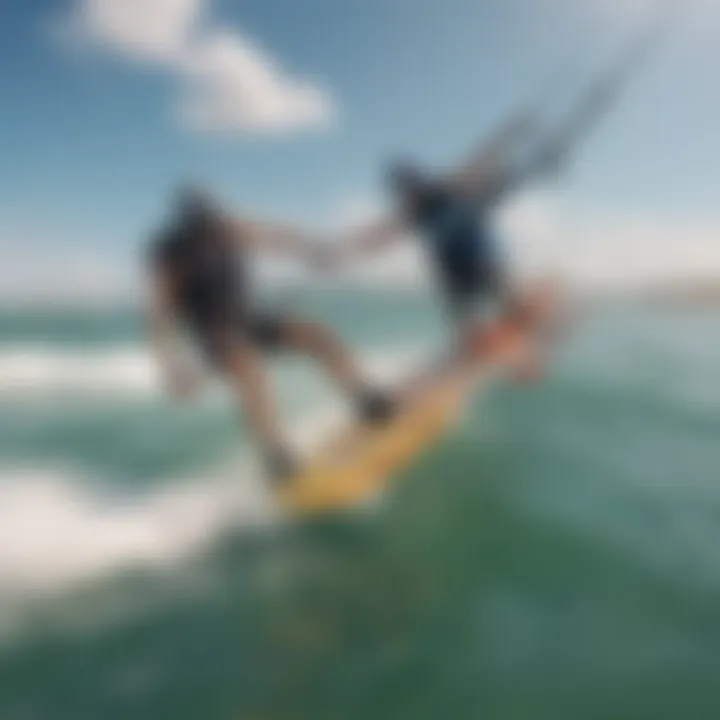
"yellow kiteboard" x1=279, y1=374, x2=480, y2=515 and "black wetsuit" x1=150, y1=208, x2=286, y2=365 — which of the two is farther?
"yellow kiteboard" x1=279, y1=374, x2=480, y2=515

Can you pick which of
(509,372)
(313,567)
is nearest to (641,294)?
(509,372)

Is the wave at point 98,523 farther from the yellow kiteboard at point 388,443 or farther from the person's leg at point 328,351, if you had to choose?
the person's leg at point 328,351

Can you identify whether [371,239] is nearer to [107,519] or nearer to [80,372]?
[107,519]

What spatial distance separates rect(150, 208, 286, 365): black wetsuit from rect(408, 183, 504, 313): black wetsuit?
61cm

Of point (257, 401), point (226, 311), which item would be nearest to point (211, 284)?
point (226, 311)

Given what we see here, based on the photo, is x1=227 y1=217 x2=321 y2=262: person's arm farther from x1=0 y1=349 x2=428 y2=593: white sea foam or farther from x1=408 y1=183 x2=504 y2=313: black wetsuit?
x1=0 y1=349 x2=428 y2=593: white sea foam

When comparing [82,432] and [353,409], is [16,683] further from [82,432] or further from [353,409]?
[82,432]

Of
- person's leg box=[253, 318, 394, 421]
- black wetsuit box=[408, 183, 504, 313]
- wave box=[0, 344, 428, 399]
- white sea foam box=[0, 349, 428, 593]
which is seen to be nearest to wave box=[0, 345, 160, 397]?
wave box=[0, 344, 428, 399]

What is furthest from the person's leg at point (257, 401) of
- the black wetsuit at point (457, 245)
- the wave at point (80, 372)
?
the wave at point (80, 372)

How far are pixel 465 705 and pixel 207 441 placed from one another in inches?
61.1

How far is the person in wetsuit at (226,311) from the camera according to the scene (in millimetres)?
2713

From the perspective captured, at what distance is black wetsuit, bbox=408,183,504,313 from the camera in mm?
3037

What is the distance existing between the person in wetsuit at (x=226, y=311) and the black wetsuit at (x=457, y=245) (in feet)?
1.48

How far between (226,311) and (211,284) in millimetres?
100
